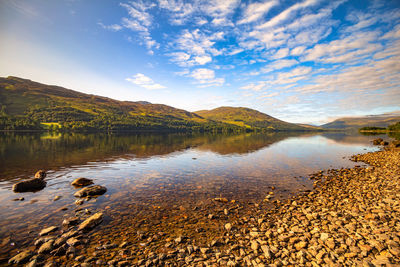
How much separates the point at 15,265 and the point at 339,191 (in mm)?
29580

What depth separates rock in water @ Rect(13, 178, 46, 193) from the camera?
2228cm

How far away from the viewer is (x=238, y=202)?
1941 cm

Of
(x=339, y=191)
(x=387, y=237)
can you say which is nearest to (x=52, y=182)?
(x=387, y=237)

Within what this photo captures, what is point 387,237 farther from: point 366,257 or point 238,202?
point 238,202

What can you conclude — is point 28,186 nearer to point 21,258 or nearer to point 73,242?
point 21,258

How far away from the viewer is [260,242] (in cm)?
1130

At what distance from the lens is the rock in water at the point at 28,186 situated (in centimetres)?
2228

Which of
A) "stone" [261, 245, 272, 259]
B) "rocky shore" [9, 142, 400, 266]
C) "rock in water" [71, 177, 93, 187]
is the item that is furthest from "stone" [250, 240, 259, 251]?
"rock in water" [71, 177, 93, 187]

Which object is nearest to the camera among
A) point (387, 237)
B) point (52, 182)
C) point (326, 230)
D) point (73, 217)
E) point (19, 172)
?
point (387, 237)

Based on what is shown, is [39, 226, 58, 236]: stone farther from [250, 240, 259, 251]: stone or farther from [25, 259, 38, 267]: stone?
[250, 240, 259, 251]: stone

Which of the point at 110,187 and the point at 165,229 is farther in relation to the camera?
the point at 110,187

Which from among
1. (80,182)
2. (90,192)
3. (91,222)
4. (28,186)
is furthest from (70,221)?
(28,186)

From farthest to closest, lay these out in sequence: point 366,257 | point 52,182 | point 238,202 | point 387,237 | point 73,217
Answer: point 52,182 → point 238,202 → point 73,217 → point 387,237 → point 366,257

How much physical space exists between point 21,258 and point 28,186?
17371 millimetres
